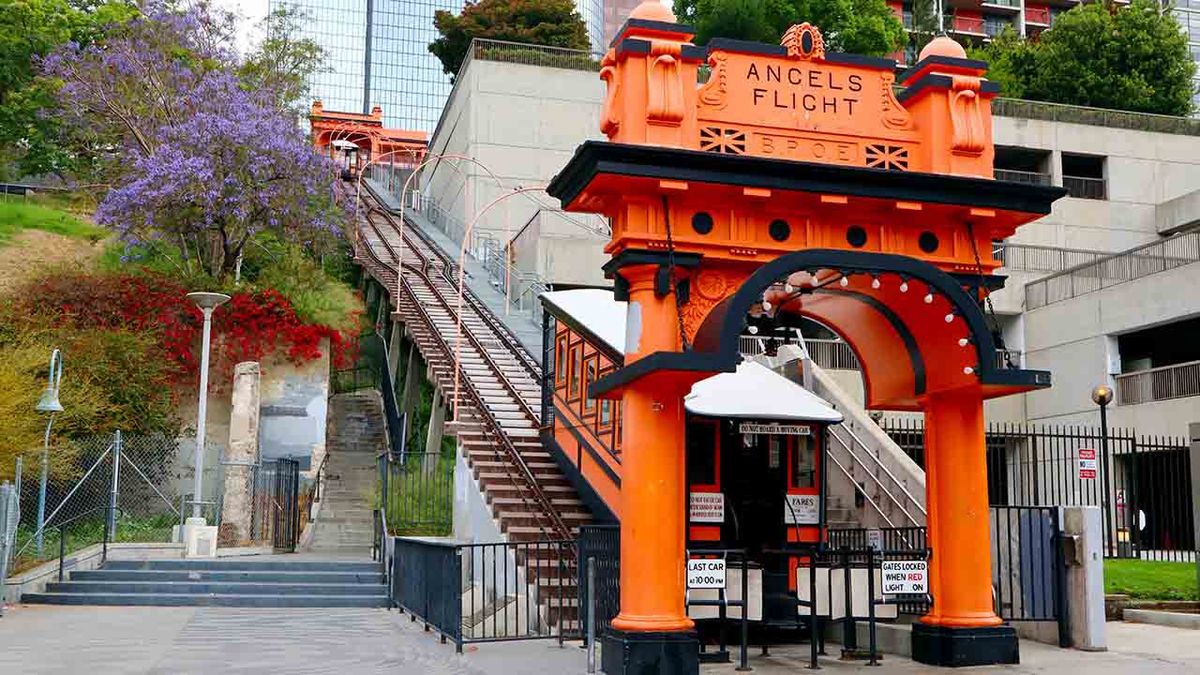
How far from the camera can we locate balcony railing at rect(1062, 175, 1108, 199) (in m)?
46.2

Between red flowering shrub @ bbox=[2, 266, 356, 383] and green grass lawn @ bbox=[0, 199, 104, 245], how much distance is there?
8.08 metres

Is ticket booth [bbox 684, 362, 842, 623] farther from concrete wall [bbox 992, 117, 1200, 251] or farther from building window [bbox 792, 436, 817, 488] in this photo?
concrete wall [bbox 992, 117, 1200, 251]

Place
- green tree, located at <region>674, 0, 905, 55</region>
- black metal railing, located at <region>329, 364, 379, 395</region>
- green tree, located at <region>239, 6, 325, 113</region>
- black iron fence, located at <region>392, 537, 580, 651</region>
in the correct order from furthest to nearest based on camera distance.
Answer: green tree, located at <region>674, 0, 905, 55</region>, black metal railing, located at <region>329, 364, 379, 395</region>, green tree, located at <region>239, 6, 325, 113</region>, black iron fence, located at <region>392, 537, 580, 651</region>

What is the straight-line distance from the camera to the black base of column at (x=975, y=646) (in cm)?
1173

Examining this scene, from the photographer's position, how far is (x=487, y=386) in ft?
78.7

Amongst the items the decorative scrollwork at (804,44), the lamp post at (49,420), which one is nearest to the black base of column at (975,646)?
the decorative scrollwork at (804,44)

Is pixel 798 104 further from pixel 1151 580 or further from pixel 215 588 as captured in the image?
pixel 215 588

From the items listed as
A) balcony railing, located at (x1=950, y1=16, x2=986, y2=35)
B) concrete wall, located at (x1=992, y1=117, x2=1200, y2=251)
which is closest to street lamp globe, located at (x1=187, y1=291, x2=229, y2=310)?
concrete wall, located at (x1=992, y1=117, x2=1200, y2=251)

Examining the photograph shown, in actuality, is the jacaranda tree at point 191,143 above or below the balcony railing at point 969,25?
below

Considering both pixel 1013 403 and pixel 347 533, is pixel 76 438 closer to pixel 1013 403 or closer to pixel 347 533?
pixel 347 533

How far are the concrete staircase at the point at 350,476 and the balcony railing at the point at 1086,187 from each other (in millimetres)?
28473

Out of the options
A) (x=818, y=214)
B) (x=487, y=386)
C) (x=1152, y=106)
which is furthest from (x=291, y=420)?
(x=1152, y=106)

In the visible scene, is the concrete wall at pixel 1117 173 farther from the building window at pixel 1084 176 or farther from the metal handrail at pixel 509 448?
the metal handrail at pixel 509 448

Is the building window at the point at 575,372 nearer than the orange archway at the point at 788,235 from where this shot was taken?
No
